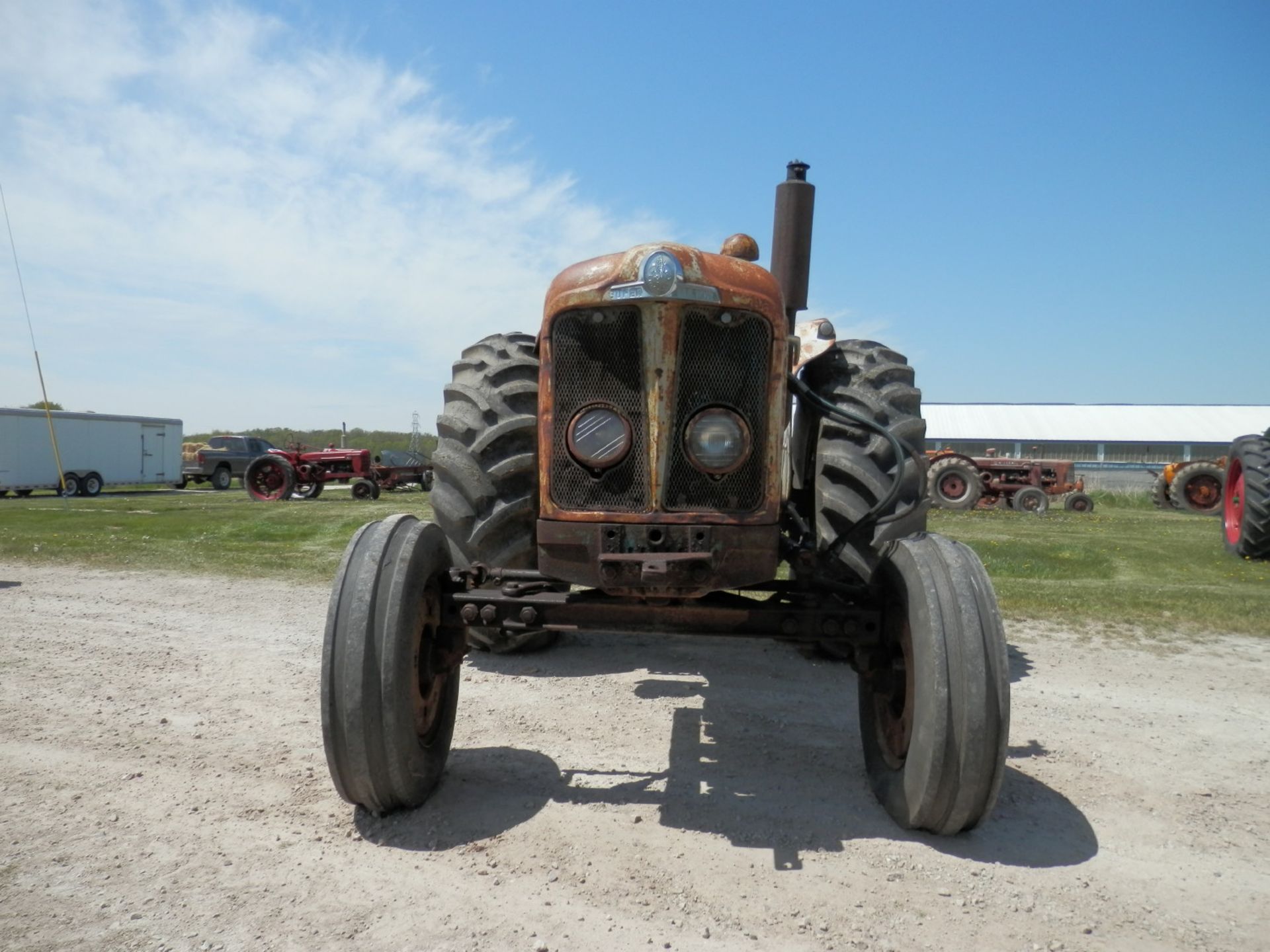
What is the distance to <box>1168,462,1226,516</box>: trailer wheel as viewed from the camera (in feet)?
71.2

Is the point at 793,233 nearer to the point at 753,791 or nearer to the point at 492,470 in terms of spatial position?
the point at 492,470

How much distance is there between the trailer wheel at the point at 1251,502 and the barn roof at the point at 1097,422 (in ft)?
114

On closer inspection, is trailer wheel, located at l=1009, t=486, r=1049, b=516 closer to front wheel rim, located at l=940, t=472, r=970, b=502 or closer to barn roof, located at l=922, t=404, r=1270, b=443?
front wheel rim, located at l=940, t=472, r=970, b=502

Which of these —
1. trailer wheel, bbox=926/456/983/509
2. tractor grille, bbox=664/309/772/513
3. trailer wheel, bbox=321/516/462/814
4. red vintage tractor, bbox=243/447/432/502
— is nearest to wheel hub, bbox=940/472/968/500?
trailer wheel, bbox=926/456/983/509

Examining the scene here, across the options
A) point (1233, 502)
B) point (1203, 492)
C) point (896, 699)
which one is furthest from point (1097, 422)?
point (896, 699)

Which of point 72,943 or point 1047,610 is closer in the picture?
point 72,943

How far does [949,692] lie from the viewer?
296cm

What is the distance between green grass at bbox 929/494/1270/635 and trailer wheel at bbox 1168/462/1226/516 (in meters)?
5.17

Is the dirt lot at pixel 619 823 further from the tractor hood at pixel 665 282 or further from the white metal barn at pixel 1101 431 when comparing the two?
the white metal barn at pixel 1101 431

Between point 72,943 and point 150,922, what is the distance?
19 cm

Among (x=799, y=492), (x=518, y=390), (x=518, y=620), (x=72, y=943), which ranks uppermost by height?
(x=518, y=390)

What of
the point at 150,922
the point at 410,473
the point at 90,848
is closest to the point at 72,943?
the point at 150,922

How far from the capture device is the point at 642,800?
347 cm

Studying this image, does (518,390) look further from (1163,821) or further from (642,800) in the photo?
(1163,821)
